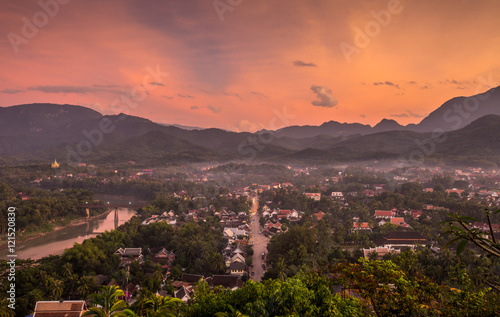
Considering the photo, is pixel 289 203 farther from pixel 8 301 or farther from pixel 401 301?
pixel 401 301

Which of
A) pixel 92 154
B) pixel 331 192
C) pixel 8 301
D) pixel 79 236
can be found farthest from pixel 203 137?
pixel 8 301

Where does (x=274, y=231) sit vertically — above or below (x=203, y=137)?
below

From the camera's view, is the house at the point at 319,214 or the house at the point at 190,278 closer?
the house at the point at 190,278

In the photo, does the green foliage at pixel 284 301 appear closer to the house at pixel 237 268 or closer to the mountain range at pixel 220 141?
the house at pixel 237 268

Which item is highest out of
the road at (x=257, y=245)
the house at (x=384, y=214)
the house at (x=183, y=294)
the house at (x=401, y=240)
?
the house at (x=384, y=214)

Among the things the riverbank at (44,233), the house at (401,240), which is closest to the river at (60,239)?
the riverbank at (44,233)

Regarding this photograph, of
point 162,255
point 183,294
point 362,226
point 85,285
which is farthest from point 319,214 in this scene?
point 85,285

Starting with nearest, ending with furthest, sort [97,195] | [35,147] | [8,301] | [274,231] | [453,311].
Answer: [453,311] < [8,301] < [274,231] < [97,195] < [35,147]
